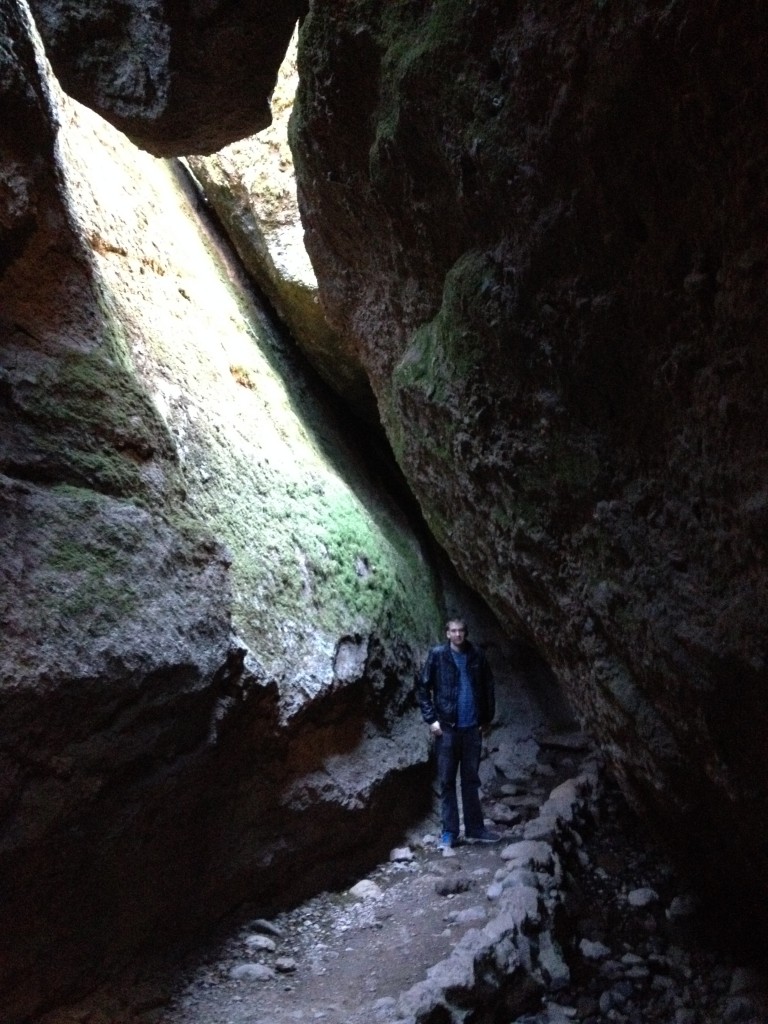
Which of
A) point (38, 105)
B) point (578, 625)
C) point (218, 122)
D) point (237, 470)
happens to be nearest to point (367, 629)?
point (237, 470)

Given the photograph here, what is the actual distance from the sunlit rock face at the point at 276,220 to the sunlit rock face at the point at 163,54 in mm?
3698

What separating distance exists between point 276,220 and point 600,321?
6.27 m

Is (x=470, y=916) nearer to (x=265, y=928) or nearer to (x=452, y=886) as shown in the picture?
(x=452, y=886)

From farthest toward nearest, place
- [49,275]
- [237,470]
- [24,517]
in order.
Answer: [237,470] < [49,275] < [24,517]

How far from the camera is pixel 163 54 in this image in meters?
4.55

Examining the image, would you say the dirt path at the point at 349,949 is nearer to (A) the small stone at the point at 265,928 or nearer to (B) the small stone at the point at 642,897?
(A) the small stone at the point at 265,928

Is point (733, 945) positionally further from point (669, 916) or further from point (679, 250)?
point (679, 250)

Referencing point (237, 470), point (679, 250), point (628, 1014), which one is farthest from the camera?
point (237, 470)

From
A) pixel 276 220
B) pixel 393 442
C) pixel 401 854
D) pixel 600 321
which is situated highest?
pixel 276 220

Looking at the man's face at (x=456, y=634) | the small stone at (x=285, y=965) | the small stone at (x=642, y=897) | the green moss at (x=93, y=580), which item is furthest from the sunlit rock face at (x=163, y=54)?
the small stone at (x=642, y=897)

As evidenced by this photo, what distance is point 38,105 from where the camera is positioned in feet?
15.2

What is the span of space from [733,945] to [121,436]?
4.39 metres

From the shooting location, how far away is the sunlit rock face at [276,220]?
28.5ft

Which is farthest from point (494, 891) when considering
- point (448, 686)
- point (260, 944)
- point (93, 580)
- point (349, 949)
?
point (93, 580)
